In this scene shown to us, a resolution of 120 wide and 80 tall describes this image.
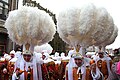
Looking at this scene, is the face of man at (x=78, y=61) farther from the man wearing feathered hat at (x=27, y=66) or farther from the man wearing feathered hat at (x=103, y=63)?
the man wearing feathered hat at (x=103, y=63)

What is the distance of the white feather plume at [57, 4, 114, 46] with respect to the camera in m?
4.71

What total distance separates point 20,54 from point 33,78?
57 cm

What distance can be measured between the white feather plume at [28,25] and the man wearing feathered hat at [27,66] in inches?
9.7

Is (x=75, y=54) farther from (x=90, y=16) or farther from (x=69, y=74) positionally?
(x=90, y=16)

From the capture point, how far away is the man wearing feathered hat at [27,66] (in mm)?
5168

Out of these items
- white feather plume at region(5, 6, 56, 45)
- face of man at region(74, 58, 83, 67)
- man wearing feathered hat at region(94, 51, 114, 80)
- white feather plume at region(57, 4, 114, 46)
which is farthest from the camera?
man wearing feathered hat at region(94, 51, 114, 80)

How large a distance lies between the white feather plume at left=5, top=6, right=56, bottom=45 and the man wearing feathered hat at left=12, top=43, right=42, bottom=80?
246mm

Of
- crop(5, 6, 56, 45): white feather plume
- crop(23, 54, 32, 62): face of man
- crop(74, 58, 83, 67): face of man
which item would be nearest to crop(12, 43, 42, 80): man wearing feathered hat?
crop(23, 54, 32, 62): face of man

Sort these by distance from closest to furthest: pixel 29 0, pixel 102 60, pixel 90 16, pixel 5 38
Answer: pixel 90 16
pixel 102 60
pixel 5 38
pixel 29 0

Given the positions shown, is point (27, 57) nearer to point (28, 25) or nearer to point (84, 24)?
point (28, 25)

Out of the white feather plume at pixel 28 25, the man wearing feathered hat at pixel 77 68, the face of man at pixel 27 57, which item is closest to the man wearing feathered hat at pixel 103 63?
the man wearing feathered hat at pixel 77 68

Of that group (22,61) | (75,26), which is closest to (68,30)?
(75,26)

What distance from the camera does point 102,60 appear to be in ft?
21.3

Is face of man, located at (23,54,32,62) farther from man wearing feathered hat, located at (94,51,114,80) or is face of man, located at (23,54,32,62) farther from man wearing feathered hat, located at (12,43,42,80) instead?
man wearing feathered hat, located at (94,51,114,80)
